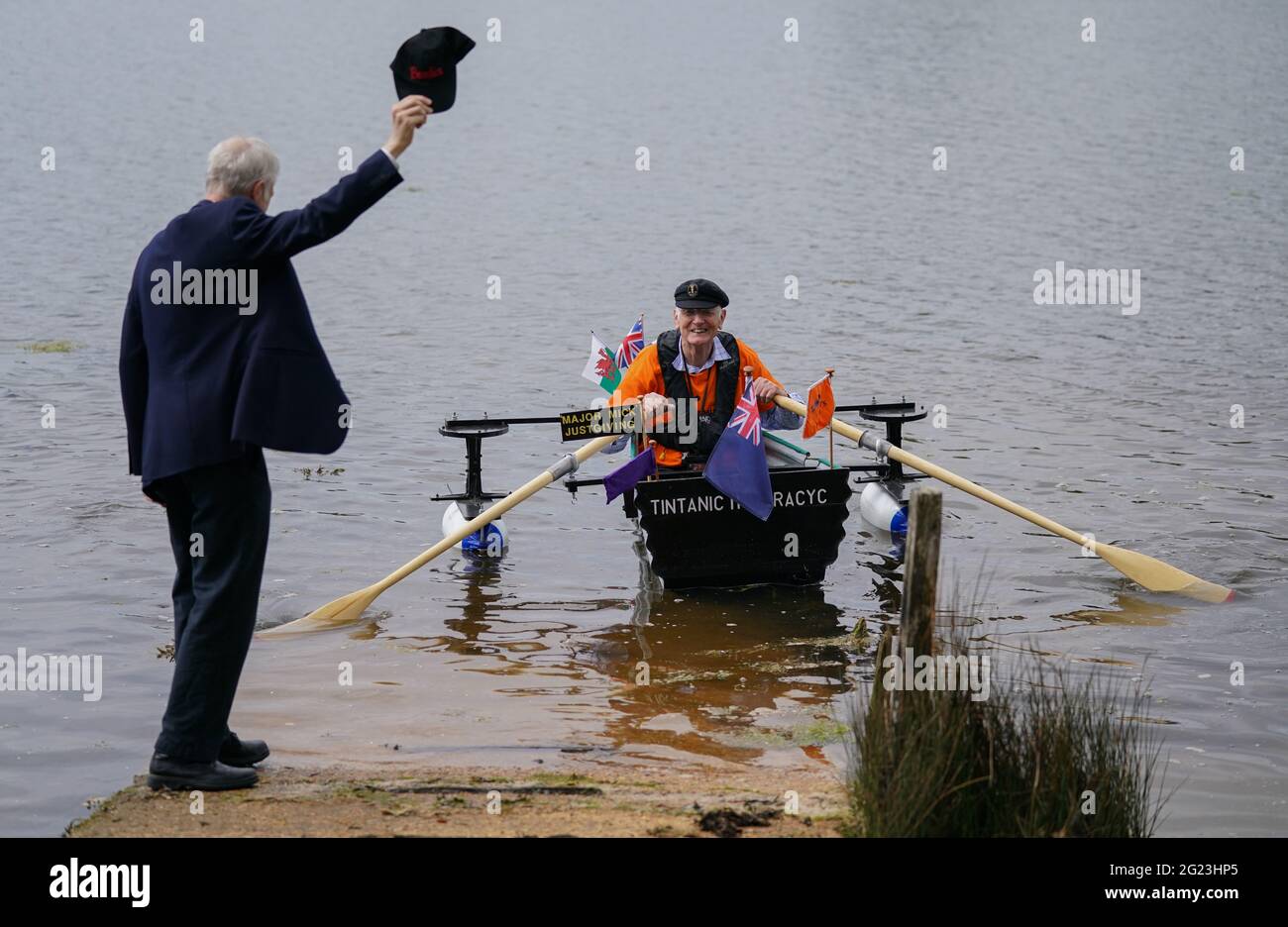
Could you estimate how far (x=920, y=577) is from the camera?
6262 millimetres

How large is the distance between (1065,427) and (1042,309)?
6.18 meters

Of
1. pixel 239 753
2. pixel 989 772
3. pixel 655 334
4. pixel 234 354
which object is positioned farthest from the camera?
pixel 655 334

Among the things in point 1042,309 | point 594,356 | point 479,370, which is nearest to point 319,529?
point 594,356

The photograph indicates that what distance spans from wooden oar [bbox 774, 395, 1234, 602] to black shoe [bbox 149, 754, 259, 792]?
209 inches

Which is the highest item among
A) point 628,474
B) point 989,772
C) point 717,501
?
point 628,474

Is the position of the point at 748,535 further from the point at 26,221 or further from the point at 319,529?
the point at 26,221

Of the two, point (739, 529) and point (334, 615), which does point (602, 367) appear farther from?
point (334, 615)

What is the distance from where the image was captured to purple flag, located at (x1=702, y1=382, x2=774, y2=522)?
31.7 ft

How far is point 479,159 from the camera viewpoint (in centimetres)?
3306

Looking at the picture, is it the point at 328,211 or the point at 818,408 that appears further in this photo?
the point at 818,408

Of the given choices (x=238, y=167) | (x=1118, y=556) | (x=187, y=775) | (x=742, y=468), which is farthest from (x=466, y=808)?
(x=1118, y=556)

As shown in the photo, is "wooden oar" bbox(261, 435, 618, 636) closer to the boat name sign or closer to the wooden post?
the boat name sign

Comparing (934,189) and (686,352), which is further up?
(934,189)

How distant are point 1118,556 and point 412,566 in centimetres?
483
